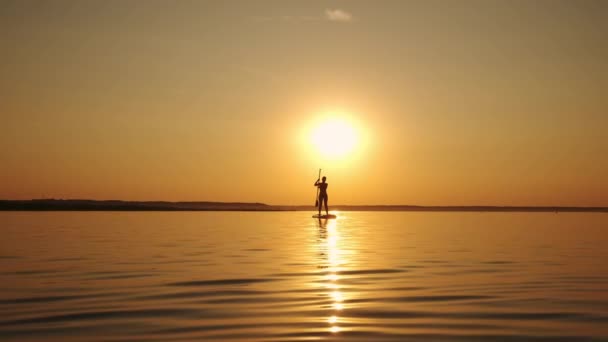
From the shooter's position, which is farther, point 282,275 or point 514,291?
point 282,275

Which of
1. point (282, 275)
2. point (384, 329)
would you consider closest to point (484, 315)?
point (384, 329)

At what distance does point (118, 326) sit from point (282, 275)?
5.60m

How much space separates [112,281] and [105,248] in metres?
8.30

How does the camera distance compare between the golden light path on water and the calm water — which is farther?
the golden light path on water

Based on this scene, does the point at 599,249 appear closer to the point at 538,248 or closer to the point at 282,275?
the point at 538,248

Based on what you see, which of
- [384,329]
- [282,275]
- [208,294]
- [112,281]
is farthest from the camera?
[282,275]

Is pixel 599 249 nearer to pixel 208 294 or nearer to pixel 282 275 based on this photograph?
pixel 282 275

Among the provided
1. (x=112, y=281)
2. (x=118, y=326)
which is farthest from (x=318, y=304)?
(x=112, y=281)

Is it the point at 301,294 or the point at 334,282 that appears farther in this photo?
the point at 334,282

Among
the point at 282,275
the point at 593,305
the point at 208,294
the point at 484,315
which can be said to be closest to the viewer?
the point at 484,315

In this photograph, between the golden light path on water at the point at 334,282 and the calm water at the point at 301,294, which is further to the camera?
the golden light path on water at the point at 334,282

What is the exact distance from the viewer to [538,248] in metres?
21.1

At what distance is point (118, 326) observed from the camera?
789 centimetres

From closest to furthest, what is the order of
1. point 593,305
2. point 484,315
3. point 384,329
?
point 384,329
point 484,315
point 593,305
